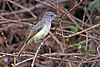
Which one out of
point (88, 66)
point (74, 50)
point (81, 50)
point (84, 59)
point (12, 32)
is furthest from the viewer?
point (12, 32)

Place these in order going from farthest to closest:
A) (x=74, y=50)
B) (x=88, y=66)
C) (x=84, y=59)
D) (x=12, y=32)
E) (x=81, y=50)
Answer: (x=12, y=32) < (x=74, y=50) < (x=88, y=66) < (x=84, y=59) < (x=81, y=50)

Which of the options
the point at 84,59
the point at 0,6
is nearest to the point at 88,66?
the point at 84,59

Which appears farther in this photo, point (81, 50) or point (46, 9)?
point (46, 9)

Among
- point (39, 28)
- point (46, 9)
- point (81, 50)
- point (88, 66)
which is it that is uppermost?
point (46, 9)

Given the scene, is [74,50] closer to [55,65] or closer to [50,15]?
[55,65]

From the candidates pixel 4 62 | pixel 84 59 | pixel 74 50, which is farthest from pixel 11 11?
pixel 84 59

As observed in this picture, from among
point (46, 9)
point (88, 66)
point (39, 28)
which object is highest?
point (46, 9)

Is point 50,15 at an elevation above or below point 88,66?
above

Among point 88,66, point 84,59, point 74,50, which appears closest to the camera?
point 84,59

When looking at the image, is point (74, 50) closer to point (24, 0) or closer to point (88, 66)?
point (88, 66)
